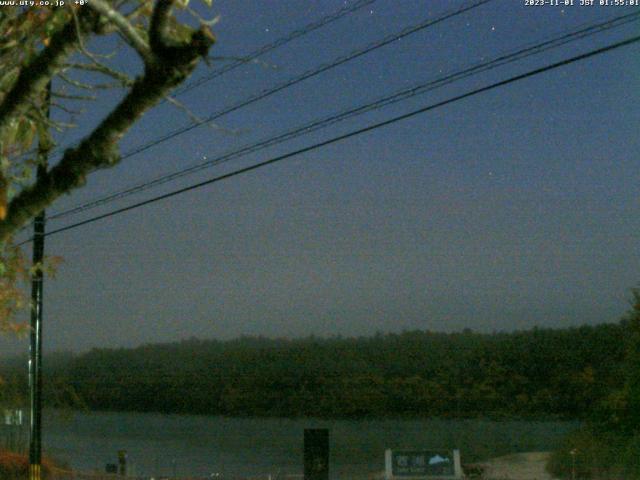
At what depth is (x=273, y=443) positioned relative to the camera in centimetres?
3162

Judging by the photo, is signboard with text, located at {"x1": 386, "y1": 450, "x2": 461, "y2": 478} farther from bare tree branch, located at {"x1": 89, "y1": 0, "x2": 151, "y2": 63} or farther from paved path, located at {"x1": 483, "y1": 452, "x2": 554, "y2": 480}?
bare tree branch, located at {"x1": 89, "y1": 0, "x2": 151, "y2": 63}

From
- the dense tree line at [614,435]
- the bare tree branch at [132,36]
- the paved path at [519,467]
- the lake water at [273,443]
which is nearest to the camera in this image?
the bare tree branch at [132,36]

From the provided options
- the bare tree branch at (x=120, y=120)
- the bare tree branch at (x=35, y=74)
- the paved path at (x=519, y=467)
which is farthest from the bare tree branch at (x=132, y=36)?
the paved path at (x=519, y=467)

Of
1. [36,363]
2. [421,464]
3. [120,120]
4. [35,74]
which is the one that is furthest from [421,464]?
[120,120]

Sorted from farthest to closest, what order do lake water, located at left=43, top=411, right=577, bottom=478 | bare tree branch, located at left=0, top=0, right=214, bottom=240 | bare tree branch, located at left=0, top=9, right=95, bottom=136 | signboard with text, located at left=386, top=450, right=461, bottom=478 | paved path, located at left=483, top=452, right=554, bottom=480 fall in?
lake water, located at left=43, top=411, right=577, bottom=478
paved path, located at left=483, top=452, right=554, bottom=480
signboard with text, located at left=386, top=450, right=461, bottom=478
bare tree branch, located at left=0, top=9, right=95, bottom=136
bare tree branch, located at left=0, top=0, right=214, bottom=240

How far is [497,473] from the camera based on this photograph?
77.4 feet

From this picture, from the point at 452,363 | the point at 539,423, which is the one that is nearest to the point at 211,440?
the point at 452,363

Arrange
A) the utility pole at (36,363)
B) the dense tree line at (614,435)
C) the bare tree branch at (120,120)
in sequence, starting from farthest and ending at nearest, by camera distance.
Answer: the dense tree line at (614,435)
the utility pole at (36,363)
the bare tree branch at (120,120)

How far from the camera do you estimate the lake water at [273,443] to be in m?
27.1

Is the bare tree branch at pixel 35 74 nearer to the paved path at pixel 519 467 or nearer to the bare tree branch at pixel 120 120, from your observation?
the bare tree branch at pixel 120 120

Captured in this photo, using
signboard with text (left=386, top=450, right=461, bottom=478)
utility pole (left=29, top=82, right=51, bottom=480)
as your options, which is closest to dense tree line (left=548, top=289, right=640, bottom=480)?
signboard with text (left=386, top=450, right=461, bottom=478)

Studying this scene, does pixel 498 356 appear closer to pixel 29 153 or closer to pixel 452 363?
pixel 452 363

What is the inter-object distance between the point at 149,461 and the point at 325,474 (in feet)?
50.7

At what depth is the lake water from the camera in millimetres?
27078
